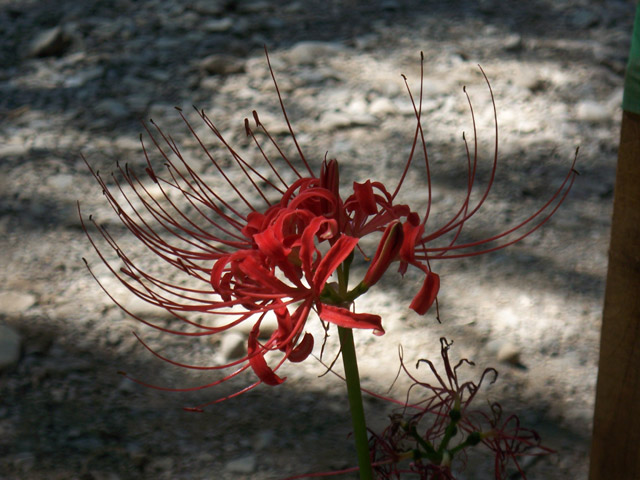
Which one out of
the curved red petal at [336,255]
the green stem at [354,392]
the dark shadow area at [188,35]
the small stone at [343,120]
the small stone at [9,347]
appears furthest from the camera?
the dark shadow area at [188,35]

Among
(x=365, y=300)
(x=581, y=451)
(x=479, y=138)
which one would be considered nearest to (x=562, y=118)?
(x=479, y=138)

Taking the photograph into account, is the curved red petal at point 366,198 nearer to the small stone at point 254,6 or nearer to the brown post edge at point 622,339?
the brown post edge at point 622,339

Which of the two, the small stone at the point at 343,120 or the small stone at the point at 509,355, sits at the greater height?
the small stone at the point at 343,120

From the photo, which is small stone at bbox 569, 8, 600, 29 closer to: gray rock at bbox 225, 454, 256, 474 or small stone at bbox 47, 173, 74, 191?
small stone at bbox 47, 173, 74, 191

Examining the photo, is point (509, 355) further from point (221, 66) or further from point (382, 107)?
point (221, 66)

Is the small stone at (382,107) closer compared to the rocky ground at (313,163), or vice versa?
the rocky ground at (313,163)

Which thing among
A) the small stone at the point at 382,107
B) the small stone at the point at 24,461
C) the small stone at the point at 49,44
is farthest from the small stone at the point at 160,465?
the small stone at the point at 49,44

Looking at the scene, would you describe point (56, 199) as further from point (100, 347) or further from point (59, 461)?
point (59, 461)

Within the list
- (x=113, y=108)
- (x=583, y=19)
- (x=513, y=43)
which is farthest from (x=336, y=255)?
(x=583, y=19)
